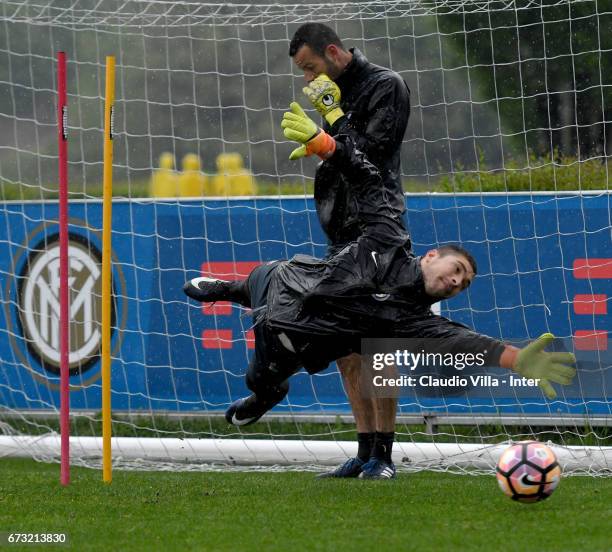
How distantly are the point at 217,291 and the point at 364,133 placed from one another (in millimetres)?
1174

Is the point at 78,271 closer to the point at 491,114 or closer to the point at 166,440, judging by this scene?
the point at 166,440

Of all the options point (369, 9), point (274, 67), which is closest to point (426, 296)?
point (369, 9)

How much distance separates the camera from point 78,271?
28.3 ft

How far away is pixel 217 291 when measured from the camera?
22.2 feet

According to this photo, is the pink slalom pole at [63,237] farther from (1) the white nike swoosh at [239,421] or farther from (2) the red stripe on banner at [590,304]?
(2) the red stripe on banner at [590,304]

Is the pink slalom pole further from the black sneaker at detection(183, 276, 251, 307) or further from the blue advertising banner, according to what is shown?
the blue advertising banner

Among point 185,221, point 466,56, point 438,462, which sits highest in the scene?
point 466,56

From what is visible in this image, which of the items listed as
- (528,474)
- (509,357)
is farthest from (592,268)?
(528,474)

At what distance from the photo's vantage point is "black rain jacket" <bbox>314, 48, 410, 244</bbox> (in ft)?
21.4

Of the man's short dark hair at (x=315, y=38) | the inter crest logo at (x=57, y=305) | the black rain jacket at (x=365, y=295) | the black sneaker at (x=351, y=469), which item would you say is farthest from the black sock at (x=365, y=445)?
the inter crest logo at (x=57, y=305)

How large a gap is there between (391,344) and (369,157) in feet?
3.29

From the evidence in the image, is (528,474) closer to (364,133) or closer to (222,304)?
(364,133)

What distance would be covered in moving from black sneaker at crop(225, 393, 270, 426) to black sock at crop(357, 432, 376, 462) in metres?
0.56

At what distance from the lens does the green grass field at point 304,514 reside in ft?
15.6
